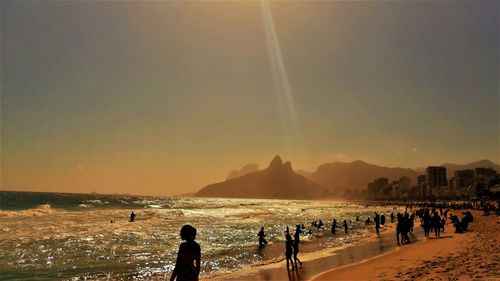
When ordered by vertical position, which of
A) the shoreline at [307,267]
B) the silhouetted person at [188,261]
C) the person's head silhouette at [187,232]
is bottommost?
the shoreline at [307,267]

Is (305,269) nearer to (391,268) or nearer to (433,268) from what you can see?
(391,268)

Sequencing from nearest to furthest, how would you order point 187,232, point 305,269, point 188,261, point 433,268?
point 187,232, point 188,261, point 433,268, point 305,269

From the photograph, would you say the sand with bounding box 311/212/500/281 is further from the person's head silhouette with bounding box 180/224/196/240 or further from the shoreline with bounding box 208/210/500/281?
the person's head silhouette with bounding box 180/224/196/240

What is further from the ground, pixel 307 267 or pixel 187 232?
pixel 187 232

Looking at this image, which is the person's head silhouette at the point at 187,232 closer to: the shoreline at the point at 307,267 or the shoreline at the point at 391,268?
the shoreline at the point at 391,268

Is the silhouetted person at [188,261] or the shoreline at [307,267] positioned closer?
the silhouetted person at [188,261]

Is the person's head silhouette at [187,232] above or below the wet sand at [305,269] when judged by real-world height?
above

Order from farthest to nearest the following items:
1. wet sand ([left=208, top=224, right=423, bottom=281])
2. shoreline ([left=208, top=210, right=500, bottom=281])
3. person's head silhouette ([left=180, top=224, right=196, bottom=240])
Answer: wet sand ([left=208, top=224, right=423, bottom=281]), shoreline ([left=208, top=210, right=500, bottom=281]), person's head silhouette ([left=180, top=224, right=196, bottom=240])

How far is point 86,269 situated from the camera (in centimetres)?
2033

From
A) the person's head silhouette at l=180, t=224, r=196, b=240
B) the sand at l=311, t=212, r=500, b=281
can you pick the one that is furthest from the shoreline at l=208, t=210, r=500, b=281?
the person's head silhouette at l=180, t=224, r=196, b=240

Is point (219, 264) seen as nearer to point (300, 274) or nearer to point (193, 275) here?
point (300, 274)

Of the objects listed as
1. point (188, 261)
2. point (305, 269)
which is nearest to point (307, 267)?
point (305, 269)

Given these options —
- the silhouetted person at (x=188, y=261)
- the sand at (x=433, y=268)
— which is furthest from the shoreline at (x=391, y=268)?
the silhouetted person at (x=188, y=261)

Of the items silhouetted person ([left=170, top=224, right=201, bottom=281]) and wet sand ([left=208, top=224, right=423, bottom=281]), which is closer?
silhouetted person ([left=170, top=224, right=201, bottom=281])
